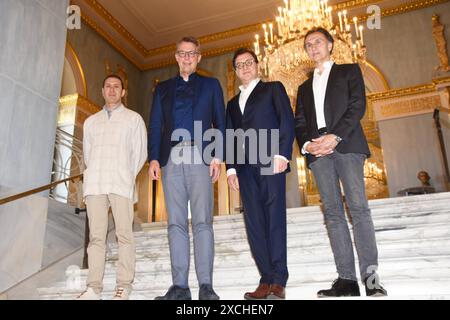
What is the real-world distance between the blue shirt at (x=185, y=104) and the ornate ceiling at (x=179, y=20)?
6.60 m

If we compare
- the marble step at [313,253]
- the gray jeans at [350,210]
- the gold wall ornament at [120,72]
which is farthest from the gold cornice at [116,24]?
the gray jeans at [350,210]

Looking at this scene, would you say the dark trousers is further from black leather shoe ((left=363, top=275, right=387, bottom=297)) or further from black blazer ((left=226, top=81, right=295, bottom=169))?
black leather shoe ((left=363, top=275, right=387, bottom=297))

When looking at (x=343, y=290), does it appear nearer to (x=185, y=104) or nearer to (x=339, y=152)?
(x=339, y=152)

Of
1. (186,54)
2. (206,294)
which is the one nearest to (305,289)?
(206,294)

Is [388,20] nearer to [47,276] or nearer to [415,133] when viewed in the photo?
[415,133]

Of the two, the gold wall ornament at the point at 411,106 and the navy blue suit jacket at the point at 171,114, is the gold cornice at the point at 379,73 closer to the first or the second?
the gold wall ornament at the point at 411,106

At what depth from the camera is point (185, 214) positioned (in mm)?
2732

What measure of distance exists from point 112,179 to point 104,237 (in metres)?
0.39

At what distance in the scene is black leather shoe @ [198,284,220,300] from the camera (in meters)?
2.42

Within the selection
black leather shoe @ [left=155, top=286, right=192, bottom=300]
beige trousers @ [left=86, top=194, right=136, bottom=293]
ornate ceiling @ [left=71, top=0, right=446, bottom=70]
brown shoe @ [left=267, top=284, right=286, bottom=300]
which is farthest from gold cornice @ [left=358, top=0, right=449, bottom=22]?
black leather shoe @ [left=155, top=286, right=192, bottom=300]

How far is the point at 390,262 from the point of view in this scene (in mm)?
2768

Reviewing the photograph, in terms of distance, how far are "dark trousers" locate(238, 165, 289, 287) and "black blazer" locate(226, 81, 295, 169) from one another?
113 millimetres

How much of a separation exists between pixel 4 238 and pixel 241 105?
2039 mm

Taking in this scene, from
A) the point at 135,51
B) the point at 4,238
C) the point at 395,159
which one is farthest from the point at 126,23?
the point at 4,238
